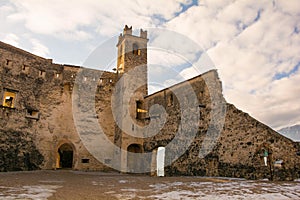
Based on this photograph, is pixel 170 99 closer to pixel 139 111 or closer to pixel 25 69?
pixel 139 111

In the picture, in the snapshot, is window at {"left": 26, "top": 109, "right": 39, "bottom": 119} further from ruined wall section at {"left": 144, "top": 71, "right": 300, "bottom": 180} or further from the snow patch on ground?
the snow patch on ground

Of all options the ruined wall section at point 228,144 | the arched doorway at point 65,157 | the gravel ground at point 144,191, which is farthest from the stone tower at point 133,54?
the gravel ground at point 144,191

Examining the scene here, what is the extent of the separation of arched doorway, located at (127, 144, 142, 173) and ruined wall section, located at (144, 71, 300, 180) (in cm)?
194

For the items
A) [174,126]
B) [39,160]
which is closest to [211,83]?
[174,126]

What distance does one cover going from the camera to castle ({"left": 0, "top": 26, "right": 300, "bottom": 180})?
34.1 ft

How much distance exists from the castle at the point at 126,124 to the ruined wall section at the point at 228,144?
0.12ft

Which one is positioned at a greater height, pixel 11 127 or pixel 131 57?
pixel 131 57

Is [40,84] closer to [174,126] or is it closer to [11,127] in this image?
[11,127]

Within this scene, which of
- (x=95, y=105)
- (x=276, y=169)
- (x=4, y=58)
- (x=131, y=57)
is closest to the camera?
(x=276, y=169)

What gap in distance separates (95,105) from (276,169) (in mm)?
11442

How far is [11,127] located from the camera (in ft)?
43.3

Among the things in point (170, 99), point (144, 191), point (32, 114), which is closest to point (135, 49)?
point (170, 99)

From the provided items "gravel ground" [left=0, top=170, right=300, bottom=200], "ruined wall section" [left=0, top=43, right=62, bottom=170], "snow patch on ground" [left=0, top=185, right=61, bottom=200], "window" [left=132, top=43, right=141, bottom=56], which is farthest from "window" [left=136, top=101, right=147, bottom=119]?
"snow patch on ground" [left=0, top=185, right=61, bottom=200]

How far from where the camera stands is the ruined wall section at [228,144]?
930 centimetres
